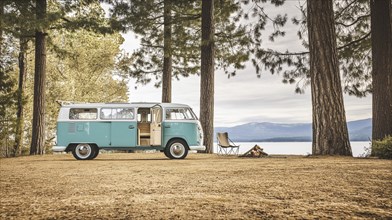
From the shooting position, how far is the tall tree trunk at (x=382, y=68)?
1021 cm

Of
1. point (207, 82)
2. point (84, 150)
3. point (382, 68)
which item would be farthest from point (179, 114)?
point (382, 68)

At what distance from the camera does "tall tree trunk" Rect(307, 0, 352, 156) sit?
9148 mm

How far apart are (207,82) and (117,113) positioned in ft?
13.5

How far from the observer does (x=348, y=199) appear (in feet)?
11.8

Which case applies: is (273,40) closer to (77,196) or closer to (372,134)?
(372,134)

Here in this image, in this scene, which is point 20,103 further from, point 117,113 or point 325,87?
point 325,87

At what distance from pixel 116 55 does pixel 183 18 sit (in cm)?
1028

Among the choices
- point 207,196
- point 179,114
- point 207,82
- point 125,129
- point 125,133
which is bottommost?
point 207,196

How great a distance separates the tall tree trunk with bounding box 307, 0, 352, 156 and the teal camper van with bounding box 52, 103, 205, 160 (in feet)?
11.5

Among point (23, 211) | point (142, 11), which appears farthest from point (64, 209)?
point (142, 11)

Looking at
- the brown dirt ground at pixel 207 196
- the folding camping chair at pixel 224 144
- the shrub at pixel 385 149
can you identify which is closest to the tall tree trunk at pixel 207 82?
the folding camping chair at pixel 224 144

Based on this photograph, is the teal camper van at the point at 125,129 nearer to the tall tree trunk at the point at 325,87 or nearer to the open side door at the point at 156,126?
the open side door at the point at 156,126

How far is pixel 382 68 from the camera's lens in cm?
1034

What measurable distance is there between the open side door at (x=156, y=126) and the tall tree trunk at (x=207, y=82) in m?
3.24
